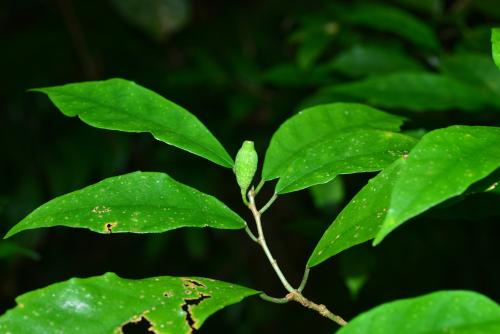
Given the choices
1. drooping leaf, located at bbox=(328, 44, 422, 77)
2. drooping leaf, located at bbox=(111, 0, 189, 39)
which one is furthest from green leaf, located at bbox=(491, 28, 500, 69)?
drooping leaf, located at bbox=(111, 0, 189, 39)

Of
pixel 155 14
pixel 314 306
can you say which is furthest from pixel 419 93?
pixel 155 14

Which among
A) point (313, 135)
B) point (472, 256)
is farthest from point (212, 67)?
point (313, 135)

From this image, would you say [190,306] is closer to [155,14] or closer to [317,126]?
[317,126]

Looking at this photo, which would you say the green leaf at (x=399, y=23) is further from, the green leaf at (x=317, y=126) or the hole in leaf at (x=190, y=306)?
the hole in leaf at (x=190, y=306)

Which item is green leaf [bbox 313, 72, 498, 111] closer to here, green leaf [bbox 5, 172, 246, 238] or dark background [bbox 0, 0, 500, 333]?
dark background [bbox 0, 0, 500, 333]

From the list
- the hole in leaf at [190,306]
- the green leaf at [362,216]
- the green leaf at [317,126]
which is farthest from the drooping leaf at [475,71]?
the hole in leaf at [190,306]

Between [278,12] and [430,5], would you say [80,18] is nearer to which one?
[278,12]
